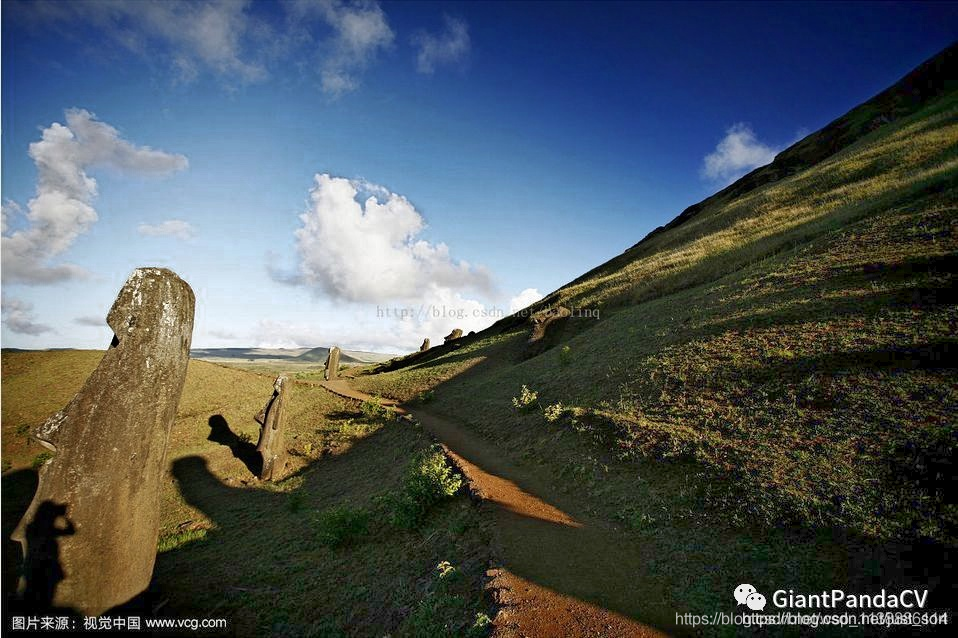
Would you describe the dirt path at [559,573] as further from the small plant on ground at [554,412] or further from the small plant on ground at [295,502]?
the small plant on ground at [295,502]

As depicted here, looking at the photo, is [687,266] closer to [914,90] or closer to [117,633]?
[117,633]

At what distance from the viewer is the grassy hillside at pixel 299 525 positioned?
279 inches

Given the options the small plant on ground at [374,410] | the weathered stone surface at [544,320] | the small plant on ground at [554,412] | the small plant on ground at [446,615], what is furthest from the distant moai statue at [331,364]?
the small plant on ground at [446,615]

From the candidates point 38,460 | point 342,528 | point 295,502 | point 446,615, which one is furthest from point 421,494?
point 38,460

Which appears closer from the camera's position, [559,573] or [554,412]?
[559,573]

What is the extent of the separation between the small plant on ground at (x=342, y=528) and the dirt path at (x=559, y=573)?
319 cm

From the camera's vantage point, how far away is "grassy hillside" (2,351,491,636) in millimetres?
7090

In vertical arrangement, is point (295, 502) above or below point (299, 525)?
above

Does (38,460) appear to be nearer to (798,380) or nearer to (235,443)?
(235,443)

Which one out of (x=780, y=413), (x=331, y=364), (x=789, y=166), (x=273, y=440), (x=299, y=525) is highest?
(x=789, y=166)

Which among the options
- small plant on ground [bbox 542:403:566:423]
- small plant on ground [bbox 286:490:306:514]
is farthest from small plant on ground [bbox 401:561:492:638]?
small plant on ground [bbox 286:490:306:514]

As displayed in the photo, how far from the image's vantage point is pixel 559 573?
6.43 meters

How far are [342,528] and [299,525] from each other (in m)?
3.08

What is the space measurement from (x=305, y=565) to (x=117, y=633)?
3736 mm
